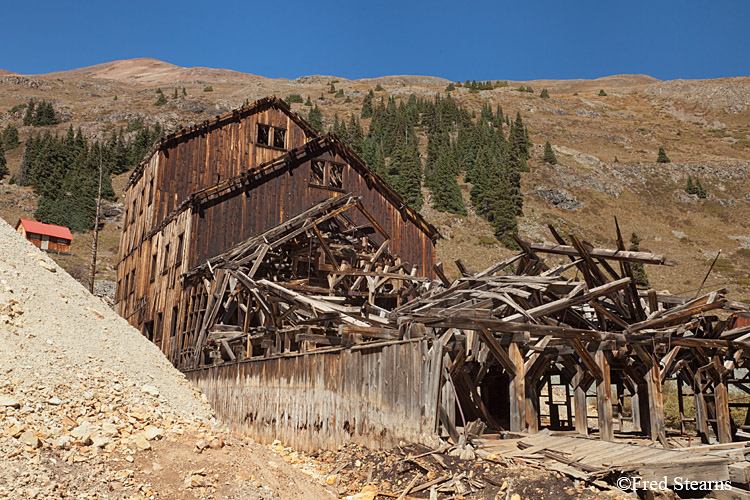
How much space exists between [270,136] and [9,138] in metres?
106

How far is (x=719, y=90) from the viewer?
541 feet

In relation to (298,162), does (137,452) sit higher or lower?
lower

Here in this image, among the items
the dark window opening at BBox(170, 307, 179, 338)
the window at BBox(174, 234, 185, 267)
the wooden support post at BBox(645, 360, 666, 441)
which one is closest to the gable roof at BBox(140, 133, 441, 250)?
the window at BBox(174, 234, 185, 267)

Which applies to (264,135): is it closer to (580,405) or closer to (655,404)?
(580,405)

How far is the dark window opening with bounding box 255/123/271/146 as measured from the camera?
98.8ft

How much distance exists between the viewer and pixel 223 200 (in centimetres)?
2425

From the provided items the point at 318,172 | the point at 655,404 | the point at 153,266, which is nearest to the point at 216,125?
the point at 318,172

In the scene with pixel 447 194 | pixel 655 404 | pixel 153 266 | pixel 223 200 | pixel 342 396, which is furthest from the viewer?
pixel 447 194

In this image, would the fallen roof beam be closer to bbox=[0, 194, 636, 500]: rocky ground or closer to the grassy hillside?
bbox=[0, 194, 636, 500]: rocky ground

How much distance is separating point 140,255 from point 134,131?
88.3m

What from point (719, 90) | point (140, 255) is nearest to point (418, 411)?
point (140, 255)

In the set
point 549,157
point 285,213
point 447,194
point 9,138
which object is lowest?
point 285,213

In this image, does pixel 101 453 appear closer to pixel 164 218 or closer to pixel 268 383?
pixel 268 383

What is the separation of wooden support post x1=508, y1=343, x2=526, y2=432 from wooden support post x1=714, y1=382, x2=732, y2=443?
6057 millimetres
